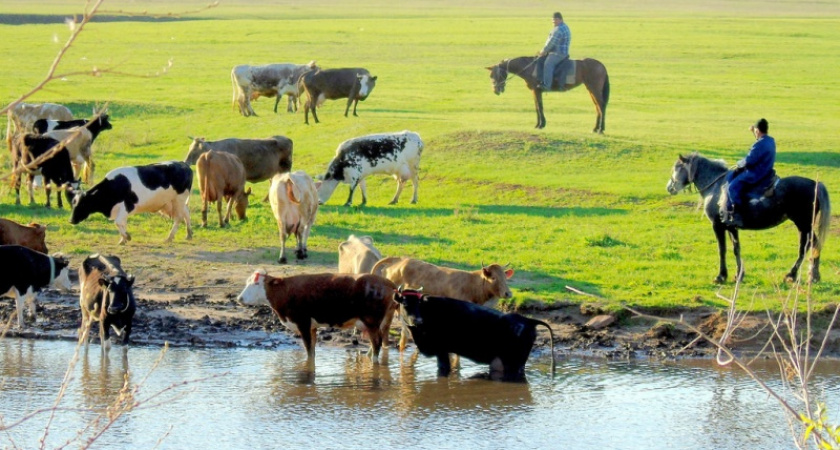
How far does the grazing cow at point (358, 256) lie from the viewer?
13578mm

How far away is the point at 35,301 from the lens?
46.7ft

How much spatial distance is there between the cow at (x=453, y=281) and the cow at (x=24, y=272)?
3.70m

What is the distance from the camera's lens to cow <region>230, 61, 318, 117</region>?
35156 mm

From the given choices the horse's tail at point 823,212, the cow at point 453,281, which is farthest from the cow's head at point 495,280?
the horse's tail at point 823,212

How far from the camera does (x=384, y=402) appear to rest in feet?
35.6

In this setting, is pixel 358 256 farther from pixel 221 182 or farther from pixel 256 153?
pixel 256 153

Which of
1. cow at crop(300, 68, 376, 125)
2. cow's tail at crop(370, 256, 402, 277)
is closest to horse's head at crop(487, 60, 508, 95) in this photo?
cow at crop(300, 68, 376, 125)

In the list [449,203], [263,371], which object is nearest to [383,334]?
[263,371]

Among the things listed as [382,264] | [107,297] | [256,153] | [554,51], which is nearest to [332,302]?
[382,264]

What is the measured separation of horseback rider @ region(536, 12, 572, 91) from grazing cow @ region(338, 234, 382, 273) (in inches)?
633

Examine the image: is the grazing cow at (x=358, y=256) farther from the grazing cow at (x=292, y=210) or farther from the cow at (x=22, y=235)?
the cow at (x=22, y=235)

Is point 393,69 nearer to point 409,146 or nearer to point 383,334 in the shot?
point 409,146

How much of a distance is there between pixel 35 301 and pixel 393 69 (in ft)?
120

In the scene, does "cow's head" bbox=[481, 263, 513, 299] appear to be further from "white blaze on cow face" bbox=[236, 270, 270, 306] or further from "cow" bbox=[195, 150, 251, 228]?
"cow" bbox=[195, 150, 251, 228]
